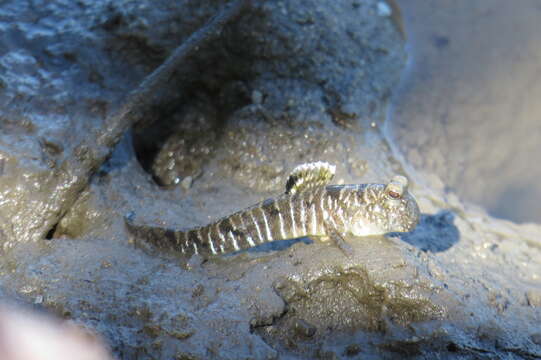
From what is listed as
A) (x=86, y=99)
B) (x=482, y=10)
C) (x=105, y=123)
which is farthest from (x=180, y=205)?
(x=482, y=10)

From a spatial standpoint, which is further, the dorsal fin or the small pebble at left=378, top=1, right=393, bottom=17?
the small pebble at left=378, top=1, right=393, bottom=17

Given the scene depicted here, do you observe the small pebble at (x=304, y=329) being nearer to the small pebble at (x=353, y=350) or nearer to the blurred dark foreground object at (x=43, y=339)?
the small pebble at (x=353, y=350)

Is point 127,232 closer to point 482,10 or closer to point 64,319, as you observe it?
point 64,319

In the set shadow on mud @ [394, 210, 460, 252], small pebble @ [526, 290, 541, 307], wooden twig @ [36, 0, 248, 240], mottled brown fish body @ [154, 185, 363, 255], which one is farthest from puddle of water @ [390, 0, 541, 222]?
wooden twig @ [36, 0, 248, 240]

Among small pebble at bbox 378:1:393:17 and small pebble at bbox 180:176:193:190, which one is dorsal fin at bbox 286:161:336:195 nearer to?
small pebble at bbox 180:176:193:190

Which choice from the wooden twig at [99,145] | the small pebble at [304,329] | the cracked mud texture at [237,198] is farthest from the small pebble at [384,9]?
the small pebble at [304,329]

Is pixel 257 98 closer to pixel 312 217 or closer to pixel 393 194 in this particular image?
pixel 312 217

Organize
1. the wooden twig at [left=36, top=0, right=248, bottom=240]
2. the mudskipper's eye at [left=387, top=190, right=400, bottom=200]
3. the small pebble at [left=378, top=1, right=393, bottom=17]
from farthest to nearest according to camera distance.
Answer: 1. the small pebble at [left=378, top=1, right=393, bottom=17]
2. the wooden twig at [left=36, top=0, right=248, bottom=240]
3. the mudskipper's eye at [left=387, top=190, right=400, bottom=200]
